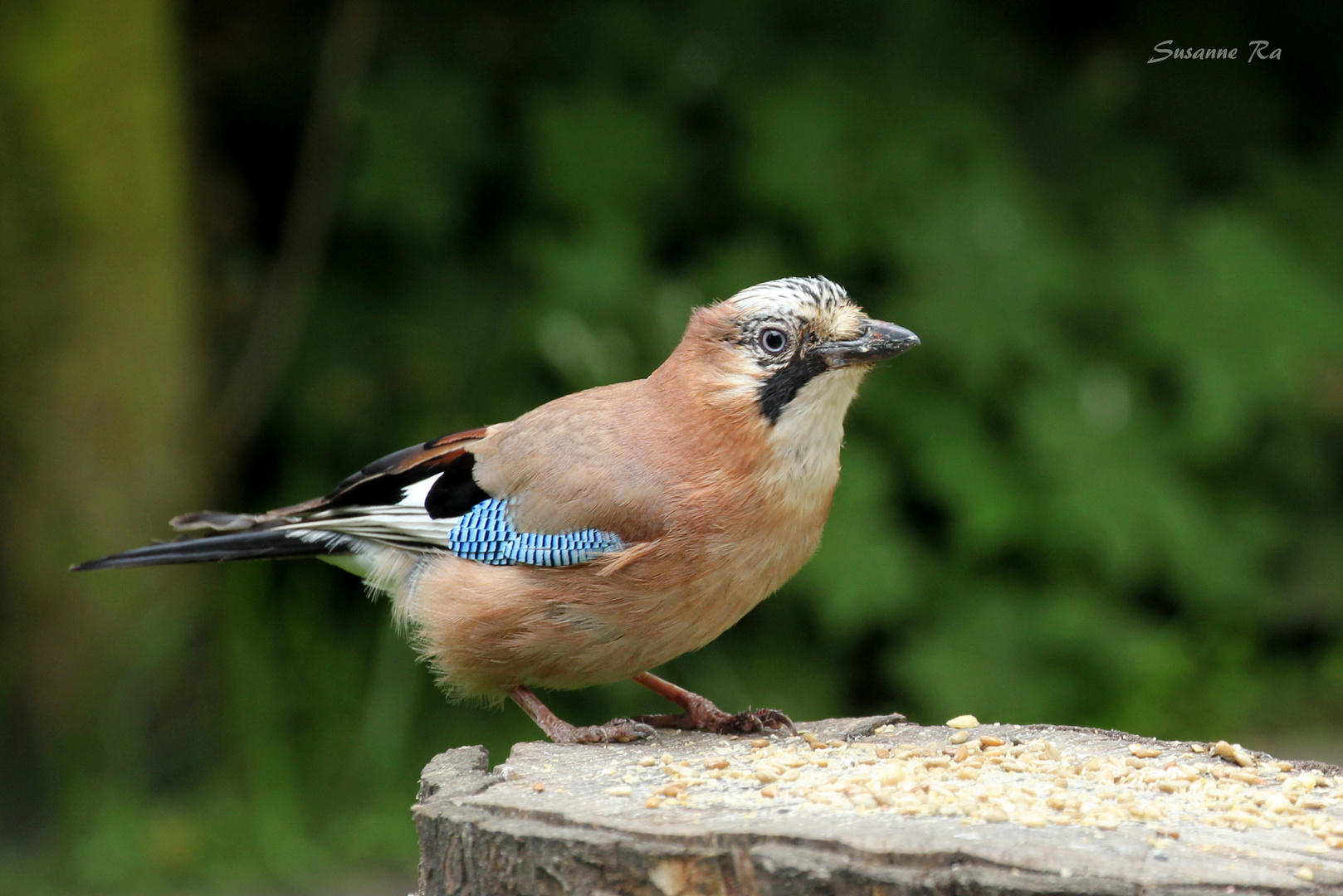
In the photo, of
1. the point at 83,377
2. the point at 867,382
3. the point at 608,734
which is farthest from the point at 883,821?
the point at 83,377

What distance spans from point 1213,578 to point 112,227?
4.66 metres

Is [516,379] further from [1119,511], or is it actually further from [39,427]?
[1119,511]

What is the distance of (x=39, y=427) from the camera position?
17.7 feet

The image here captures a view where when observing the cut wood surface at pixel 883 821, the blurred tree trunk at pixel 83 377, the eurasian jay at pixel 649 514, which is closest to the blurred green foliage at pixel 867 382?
the blurred tree trunk at pixel 83 377

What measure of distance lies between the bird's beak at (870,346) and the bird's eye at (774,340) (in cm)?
7

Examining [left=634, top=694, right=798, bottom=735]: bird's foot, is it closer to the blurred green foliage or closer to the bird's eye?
the bird's eye

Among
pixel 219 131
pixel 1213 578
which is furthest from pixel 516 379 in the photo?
pixel 1213 578

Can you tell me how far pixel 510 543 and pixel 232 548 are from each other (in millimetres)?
835

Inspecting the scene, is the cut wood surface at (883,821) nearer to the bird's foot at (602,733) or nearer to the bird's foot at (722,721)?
the bird's foot at (602,733)
